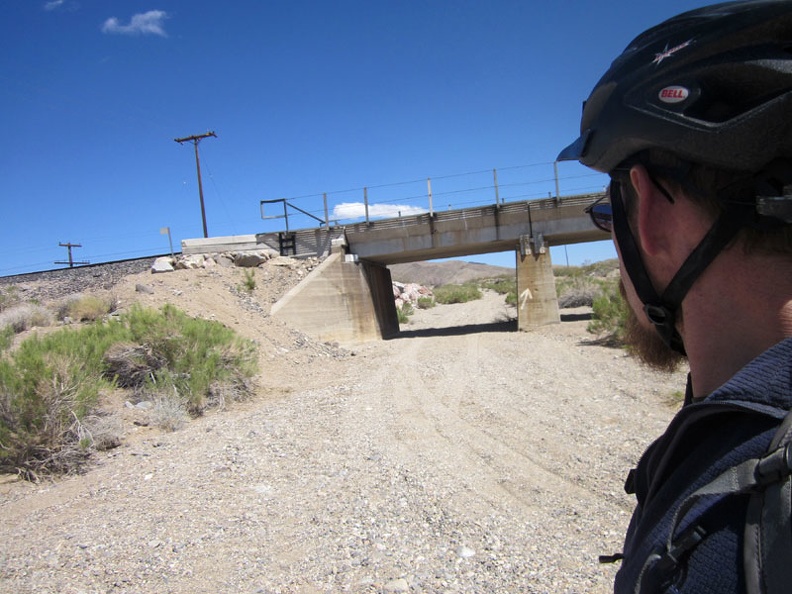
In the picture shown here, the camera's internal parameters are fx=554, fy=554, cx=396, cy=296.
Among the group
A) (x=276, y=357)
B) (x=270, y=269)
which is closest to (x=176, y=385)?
(x=276, y=357)

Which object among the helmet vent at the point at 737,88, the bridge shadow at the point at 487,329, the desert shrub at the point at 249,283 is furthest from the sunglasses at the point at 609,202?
the desert shrub at the point at 249,283

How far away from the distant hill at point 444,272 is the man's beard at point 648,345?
113627 mm

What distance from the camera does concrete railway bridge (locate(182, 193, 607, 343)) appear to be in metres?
20.0

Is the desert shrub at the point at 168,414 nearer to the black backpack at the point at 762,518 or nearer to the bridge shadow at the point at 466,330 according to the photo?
the black backpack at the point at 762,518

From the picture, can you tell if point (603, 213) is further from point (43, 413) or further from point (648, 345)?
point (43, 413)

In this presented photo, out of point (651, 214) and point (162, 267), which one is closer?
point (651, 214)

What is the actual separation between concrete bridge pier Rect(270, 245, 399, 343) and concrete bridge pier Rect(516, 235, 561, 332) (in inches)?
233

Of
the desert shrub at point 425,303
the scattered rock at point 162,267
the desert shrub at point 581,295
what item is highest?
the scattered rock at point 162,267

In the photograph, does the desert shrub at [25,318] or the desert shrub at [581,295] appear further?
the desert shrub at [581,295]

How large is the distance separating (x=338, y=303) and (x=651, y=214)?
19.8 metres

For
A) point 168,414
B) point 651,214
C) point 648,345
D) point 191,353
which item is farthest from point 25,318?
point 651,214

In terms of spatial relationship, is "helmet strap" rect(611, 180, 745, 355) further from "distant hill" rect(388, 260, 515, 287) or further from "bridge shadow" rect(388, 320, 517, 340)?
"distant hill" rect(388, 260, 515, 287)

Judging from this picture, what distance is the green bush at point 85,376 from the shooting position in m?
6.31

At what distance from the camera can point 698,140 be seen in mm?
1059
